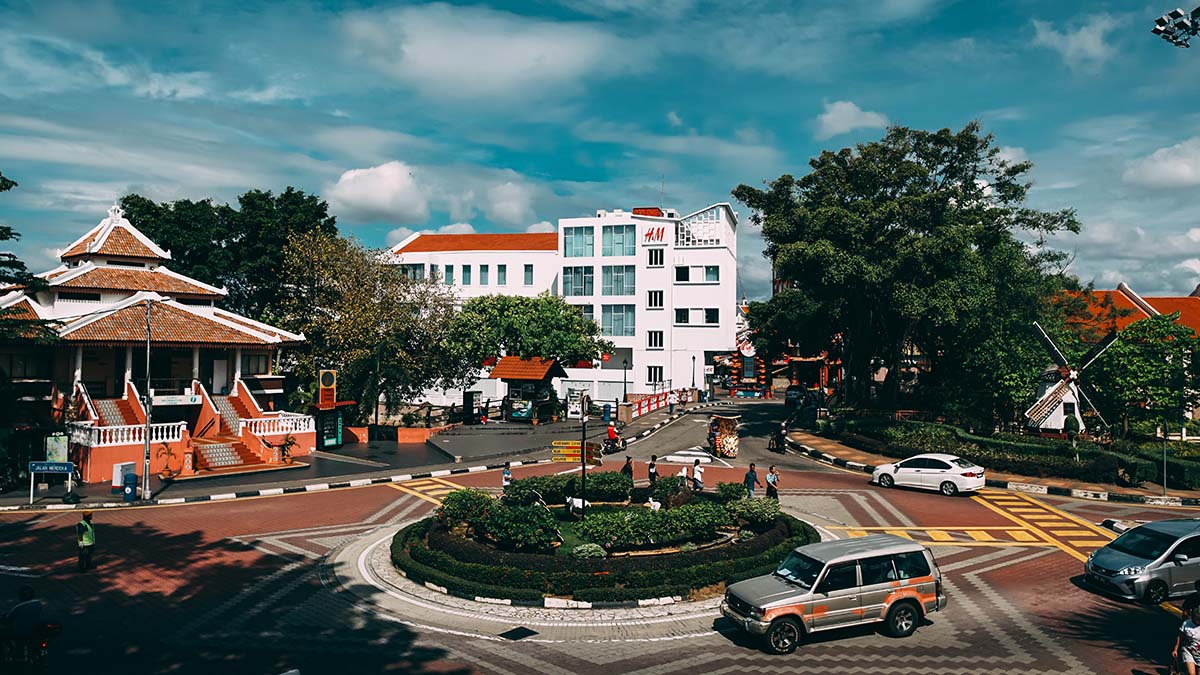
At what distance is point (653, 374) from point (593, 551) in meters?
54.1

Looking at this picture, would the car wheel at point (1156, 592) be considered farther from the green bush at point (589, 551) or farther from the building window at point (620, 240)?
the building window at point (620, 240)

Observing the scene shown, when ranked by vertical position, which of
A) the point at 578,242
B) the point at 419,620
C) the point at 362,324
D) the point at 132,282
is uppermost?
the point at 578,242

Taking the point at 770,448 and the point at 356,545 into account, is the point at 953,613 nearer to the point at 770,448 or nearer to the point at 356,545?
the point at 356,545

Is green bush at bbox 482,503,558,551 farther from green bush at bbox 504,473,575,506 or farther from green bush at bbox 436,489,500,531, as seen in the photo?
green bush at bbox 504,473,575,506

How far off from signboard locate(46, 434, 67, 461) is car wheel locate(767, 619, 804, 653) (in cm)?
2732

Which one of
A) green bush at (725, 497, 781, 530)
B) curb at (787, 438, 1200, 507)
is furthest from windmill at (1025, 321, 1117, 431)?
green bush at (725, 497, 781, 530)

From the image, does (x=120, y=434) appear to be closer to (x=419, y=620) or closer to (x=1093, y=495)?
(x=419, y=620)

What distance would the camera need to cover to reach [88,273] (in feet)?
140

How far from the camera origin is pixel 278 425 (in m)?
38.7

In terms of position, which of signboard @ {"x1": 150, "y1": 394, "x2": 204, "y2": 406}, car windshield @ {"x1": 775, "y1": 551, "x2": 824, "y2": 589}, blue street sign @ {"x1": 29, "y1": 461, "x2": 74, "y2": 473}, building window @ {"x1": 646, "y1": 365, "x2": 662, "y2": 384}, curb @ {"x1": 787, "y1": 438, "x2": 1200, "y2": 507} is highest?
building window @ {"x1": 646, "y1": 365, "x2": 662, "y2": 384}

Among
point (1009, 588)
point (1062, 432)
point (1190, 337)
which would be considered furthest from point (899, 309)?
point (1009, 588)

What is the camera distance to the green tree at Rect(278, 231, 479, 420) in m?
46.4

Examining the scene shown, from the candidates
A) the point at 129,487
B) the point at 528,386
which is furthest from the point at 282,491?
the point at 528,386

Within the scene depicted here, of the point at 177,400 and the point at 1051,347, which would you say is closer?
the point at 177,400
